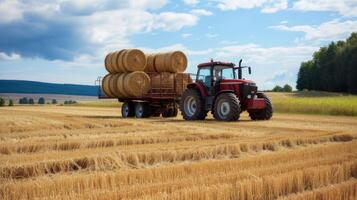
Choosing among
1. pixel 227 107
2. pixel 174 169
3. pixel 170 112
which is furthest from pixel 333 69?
pixel 174 169

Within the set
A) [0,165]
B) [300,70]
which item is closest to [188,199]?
[0,165]

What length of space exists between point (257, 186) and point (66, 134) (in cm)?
710

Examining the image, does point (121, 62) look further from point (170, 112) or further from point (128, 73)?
point (170, 112)

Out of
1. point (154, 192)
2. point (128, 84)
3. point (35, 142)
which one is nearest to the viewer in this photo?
point (154, 192)

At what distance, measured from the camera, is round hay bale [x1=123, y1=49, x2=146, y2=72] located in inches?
864

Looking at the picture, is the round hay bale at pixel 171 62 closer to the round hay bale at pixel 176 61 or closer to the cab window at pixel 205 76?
the round hay bale at pixel 176 61

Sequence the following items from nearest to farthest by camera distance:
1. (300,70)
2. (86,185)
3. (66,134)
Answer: (86,185) < (66,134) < (300,70)

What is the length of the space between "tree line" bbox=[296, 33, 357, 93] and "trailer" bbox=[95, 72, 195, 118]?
41.6 meters

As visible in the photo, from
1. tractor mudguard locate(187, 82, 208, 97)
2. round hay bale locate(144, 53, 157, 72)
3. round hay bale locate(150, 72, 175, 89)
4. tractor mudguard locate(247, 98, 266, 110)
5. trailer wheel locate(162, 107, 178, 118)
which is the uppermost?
round hay bale locate(144, 53, 157, 72)

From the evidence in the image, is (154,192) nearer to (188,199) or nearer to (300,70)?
(188,199)

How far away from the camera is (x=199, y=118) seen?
19500 mm

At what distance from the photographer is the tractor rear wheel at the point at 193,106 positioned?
63.3 feet

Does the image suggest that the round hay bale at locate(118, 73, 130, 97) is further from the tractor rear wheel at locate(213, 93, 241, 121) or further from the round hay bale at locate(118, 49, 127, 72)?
the tractor rear wheel at locate(213, 93, 241, 121)

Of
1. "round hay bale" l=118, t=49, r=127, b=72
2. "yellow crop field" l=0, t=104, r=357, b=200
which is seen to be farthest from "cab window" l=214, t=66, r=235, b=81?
"yellow crop field" l=0, t=104, r=357, b=200
